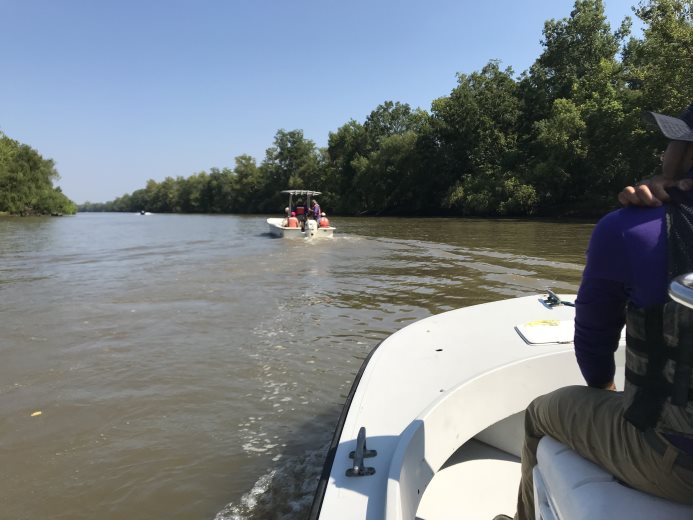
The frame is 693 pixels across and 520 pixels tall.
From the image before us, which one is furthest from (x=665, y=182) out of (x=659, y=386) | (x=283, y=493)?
(x=283, y=493)

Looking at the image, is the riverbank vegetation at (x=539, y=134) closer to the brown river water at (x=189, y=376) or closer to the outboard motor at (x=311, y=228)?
the outboard motor at (x=311, y=228)

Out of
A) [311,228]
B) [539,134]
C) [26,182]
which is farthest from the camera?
[26,182]

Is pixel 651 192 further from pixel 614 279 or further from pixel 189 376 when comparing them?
Result: pixel 189 376

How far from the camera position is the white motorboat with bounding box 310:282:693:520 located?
4.66ft

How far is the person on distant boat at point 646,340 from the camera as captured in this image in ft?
3.80

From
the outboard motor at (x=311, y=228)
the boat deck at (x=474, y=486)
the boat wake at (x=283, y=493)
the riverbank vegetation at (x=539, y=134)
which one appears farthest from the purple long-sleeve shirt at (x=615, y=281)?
the riverbank vegetation at (x=539, y=134)

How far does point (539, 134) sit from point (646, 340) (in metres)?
43.7

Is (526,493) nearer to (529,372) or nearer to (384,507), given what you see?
(384,507)

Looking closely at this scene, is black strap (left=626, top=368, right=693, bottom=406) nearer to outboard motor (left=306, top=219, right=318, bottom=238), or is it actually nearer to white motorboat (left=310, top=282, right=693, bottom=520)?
white motorboat (left=310, top=282, right=693, bottom=520)

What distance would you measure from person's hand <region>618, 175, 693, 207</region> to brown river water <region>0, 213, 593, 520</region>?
2.52 m

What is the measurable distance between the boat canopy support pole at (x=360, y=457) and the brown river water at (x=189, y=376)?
145cm

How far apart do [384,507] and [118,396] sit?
147 inches

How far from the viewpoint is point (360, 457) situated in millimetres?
1680

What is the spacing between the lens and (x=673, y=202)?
123 cm
